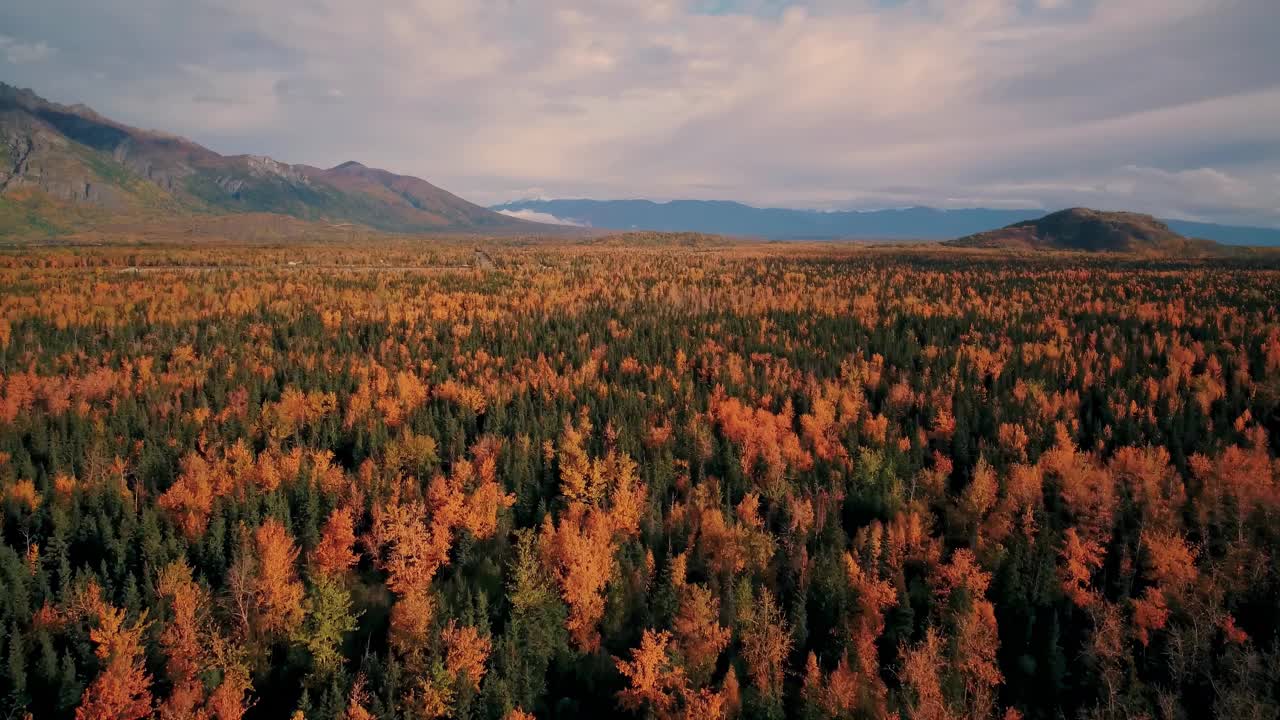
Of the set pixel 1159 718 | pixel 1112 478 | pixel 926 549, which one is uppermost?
pixel 1112 478

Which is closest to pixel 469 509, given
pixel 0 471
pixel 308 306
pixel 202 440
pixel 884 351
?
pixel 202 440

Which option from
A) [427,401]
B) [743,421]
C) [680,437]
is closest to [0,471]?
[427,401]

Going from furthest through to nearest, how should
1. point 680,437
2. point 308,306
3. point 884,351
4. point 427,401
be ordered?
point 308,306, point 884,351, point 427,401, point 680,437

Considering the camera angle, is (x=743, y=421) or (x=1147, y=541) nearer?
(x=1147, y=541)

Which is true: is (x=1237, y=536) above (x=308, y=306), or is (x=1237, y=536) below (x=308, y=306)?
below

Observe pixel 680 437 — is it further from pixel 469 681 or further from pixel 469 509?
pixel 469 681

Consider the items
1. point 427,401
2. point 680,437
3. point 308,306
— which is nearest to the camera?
point 680,437
